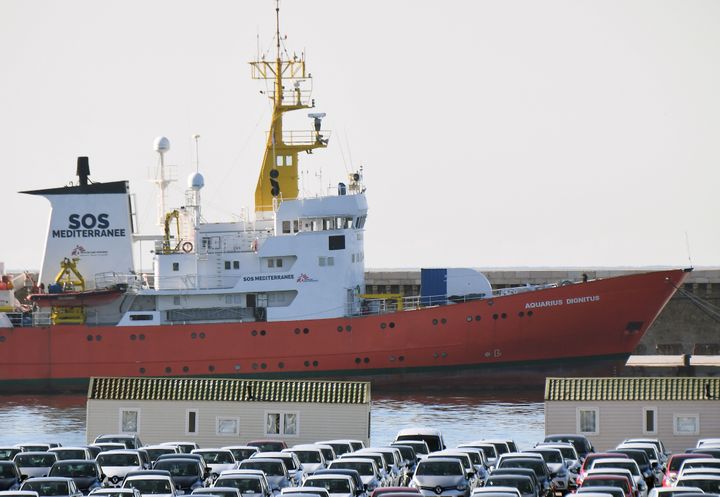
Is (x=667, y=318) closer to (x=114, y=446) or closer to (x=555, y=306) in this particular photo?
(x=555, y=306)

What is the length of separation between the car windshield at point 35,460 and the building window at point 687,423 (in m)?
13.4

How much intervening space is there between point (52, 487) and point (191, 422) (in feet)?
30.2

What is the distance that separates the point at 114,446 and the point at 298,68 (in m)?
25.3

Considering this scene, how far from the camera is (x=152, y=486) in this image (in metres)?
27.4

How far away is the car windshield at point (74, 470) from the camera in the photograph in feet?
96.4

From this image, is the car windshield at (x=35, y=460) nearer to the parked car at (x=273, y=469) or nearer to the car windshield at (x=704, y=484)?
the parked car at (x=273, y=469)

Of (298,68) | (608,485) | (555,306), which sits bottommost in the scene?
(608,485)

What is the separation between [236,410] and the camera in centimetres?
3628

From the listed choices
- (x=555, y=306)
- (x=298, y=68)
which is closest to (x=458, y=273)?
(x=555, y=306)

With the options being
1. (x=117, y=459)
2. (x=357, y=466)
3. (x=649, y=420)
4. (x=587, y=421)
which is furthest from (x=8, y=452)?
(x=649, y=420)

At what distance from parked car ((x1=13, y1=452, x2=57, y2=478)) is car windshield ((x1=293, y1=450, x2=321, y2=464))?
15.6ft

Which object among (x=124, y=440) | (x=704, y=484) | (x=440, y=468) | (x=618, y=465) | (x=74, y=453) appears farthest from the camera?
(x=124, y=440)

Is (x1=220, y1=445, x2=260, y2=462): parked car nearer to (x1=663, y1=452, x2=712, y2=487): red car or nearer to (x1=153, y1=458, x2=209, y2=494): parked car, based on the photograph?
(x1=153, y1=458, x2=209, y2=494): parked car

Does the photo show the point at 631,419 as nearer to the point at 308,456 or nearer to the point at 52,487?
the point at 308,456
